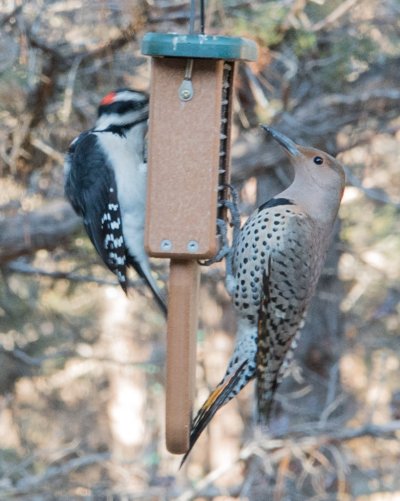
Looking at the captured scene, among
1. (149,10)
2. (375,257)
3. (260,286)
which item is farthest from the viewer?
(375,257)

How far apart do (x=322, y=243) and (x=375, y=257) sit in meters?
5.65

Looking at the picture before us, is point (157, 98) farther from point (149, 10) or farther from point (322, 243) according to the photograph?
point (149, 10)

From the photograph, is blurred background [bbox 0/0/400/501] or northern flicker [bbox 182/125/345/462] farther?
blurred background [bbox 0/0/400/501]

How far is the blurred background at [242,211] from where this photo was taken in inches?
224

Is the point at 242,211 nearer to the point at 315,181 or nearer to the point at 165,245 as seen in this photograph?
the point at 315,181

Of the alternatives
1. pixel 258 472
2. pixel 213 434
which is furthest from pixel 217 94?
pixel 213 434

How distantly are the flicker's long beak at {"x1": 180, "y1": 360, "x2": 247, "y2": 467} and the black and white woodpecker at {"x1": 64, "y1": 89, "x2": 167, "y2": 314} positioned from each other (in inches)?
15.3

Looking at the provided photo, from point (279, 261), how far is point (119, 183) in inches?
28.0

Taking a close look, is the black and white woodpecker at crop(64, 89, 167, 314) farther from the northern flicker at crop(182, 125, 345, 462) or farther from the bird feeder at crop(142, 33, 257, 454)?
the bird feeder at crop(142, 33, 257, 454)

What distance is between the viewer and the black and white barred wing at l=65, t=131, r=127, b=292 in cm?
360

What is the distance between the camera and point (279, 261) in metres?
3.46

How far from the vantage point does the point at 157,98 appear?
9.02ft

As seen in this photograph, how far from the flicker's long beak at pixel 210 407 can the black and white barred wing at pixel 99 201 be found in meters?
0.58

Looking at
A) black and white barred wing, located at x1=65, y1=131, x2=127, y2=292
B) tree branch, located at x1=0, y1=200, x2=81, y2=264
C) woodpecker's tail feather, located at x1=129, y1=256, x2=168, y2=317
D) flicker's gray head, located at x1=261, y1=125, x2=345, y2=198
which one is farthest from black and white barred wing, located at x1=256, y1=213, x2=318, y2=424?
tree branch, located at x1=0, y1=200, x2=81, y2=264
